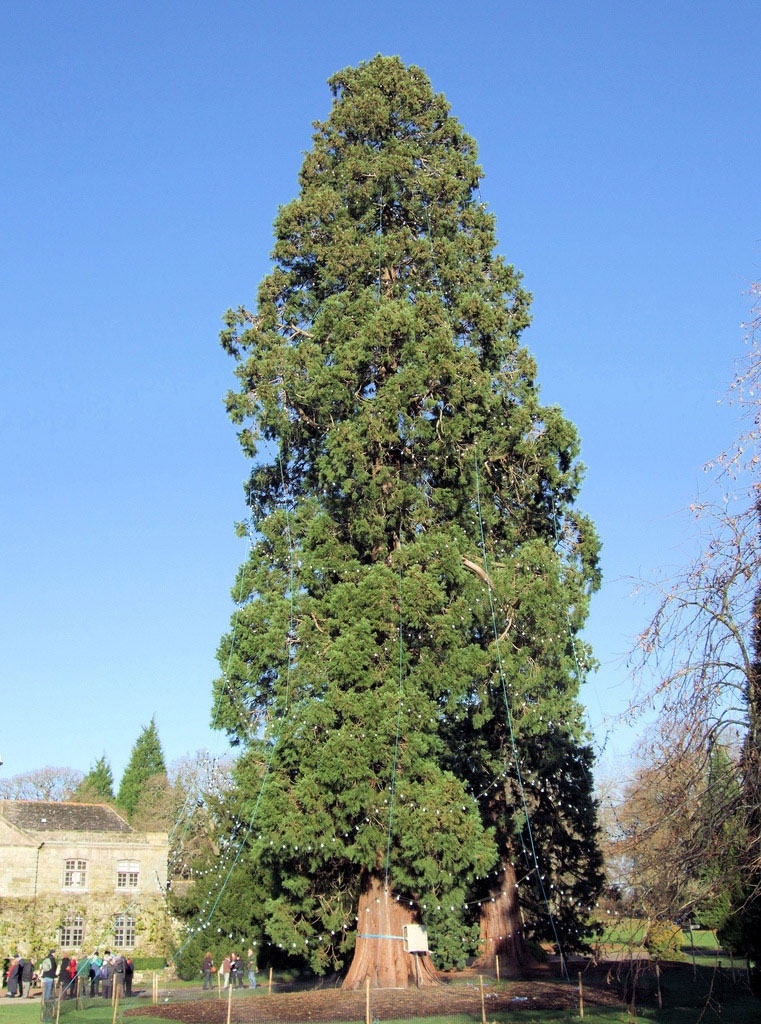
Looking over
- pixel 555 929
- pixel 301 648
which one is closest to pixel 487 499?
pixel 301 648

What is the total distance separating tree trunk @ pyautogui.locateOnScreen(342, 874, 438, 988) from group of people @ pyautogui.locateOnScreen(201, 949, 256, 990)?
4.91 metres

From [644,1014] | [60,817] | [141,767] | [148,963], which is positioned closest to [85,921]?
[148,963]

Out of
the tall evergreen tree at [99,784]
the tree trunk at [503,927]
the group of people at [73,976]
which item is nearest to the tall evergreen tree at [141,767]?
the tall evergreen tree at [99,784]

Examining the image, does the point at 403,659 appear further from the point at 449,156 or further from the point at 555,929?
the point at 449,156

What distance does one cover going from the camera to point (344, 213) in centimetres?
Result: 2192

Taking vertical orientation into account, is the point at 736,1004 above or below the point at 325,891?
below

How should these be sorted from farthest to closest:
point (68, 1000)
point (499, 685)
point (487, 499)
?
1. point (487, 499)
2. point (499, 685)
3. point (68, 1000)

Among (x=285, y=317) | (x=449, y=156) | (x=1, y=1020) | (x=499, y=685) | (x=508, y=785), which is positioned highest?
(x=449, y=156)

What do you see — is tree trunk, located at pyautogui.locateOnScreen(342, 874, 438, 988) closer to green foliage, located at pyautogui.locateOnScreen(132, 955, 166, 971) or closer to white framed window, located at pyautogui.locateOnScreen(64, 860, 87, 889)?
green foliage, located at pyautogui.locateOnScreen(132, 955, 166, 971)

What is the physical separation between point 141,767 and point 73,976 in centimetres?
4997

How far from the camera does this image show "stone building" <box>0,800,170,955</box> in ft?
104

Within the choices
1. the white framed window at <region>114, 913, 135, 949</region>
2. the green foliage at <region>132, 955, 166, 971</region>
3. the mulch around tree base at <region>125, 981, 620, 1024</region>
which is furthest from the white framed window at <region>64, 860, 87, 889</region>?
the mulch around tree base at <region>125, 981, 620, 1024</region>

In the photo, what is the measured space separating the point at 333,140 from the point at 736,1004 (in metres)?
19.9

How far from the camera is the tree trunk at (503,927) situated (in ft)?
70.8
